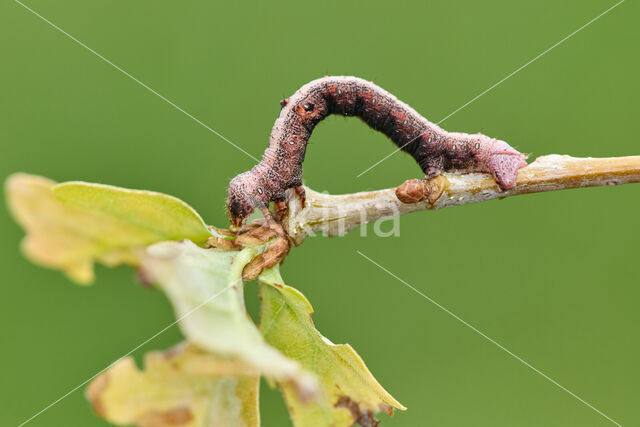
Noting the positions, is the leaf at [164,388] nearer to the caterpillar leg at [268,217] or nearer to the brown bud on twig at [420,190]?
the caterpillar leg at [268,217]

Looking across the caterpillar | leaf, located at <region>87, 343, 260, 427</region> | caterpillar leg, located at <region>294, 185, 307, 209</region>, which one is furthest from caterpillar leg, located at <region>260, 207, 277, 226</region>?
leaf, located at <region>87, 343, 260, 427</region>

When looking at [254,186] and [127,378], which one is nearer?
[127,378]

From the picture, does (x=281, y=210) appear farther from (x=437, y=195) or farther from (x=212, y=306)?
(x=212, y=306)

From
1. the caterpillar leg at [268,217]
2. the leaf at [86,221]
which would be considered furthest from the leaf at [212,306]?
the caterpillar leg at [268,217]

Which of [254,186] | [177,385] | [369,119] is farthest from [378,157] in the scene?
[177,385]

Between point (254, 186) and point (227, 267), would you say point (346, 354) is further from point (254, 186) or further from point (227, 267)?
point (254, 186)

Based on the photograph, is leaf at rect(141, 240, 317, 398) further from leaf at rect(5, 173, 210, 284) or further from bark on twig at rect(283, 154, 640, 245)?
bark on twig at rect(283, 154, 640, 245)
